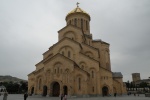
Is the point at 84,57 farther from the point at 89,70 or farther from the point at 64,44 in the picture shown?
the point at 64,44

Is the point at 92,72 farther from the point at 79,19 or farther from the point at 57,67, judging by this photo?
the point at 79,19

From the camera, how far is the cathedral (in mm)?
26234

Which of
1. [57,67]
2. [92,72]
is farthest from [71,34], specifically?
[92,72]

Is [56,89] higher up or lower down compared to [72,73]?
lower down

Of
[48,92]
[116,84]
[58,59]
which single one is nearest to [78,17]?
[58,59]

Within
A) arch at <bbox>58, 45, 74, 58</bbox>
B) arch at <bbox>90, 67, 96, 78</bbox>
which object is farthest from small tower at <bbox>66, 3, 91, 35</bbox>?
arch at <bbox>90, 67, 96, 78</bbox>

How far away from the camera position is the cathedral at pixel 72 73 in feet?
86.1

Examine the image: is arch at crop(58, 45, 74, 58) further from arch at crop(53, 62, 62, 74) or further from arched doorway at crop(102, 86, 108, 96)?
arched doorway at crop(102, 86, 108, 96)

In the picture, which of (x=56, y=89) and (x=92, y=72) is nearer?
(x=56, y=89)

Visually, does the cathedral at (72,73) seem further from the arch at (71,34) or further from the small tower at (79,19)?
the small tower at (79,19)

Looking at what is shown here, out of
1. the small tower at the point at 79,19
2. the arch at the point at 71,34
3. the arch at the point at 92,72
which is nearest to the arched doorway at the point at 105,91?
the arch at the point at 92,72

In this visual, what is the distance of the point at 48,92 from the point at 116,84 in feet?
51.8

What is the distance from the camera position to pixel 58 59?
27453 millimetres

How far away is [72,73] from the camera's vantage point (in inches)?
1033
